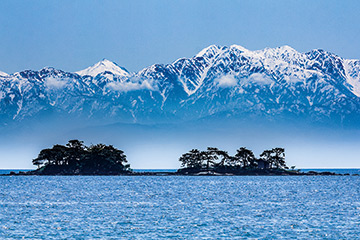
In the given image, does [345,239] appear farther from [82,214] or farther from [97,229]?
[82,214]

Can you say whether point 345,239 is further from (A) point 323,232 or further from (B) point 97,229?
(B) point 97,229

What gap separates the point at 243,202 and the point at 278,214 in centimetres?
2432

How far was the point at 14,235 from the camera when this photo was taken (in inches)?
2790

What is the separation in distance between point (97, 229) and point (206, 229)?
13.3 m

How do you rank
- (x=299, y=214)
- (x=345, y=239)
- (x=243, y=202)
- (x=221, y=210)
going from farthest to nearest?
(x=243, y=202) → (x=221, y=210) → (x=299, y=214) → (x=345, y=239)

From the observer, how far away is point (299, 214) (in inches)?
3642

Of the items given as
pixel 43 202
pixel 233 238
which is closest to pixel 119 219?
pixel 233 238

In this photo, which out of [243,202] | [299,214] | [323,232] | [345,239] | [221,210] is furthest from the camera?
[243,202]

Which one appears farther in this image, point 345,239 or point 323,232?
point 323,232

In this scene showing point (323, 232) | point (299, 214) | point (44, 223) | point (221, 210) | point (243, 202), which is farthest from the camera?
point (243, 202)

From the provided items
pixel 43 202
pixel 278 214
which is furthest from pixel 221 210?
pixel 43 202

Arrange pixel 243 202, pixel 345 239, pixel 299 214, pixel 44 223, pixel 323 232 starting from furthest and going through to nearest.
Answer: pixel 243 202 < pixel 299 214 < pixel 44 223 < pixel 323 232 < pixel 345 239

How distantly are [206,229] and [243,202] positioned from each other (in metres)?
42.0

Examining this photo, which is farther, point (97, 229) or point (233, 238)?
point (97, 229)
